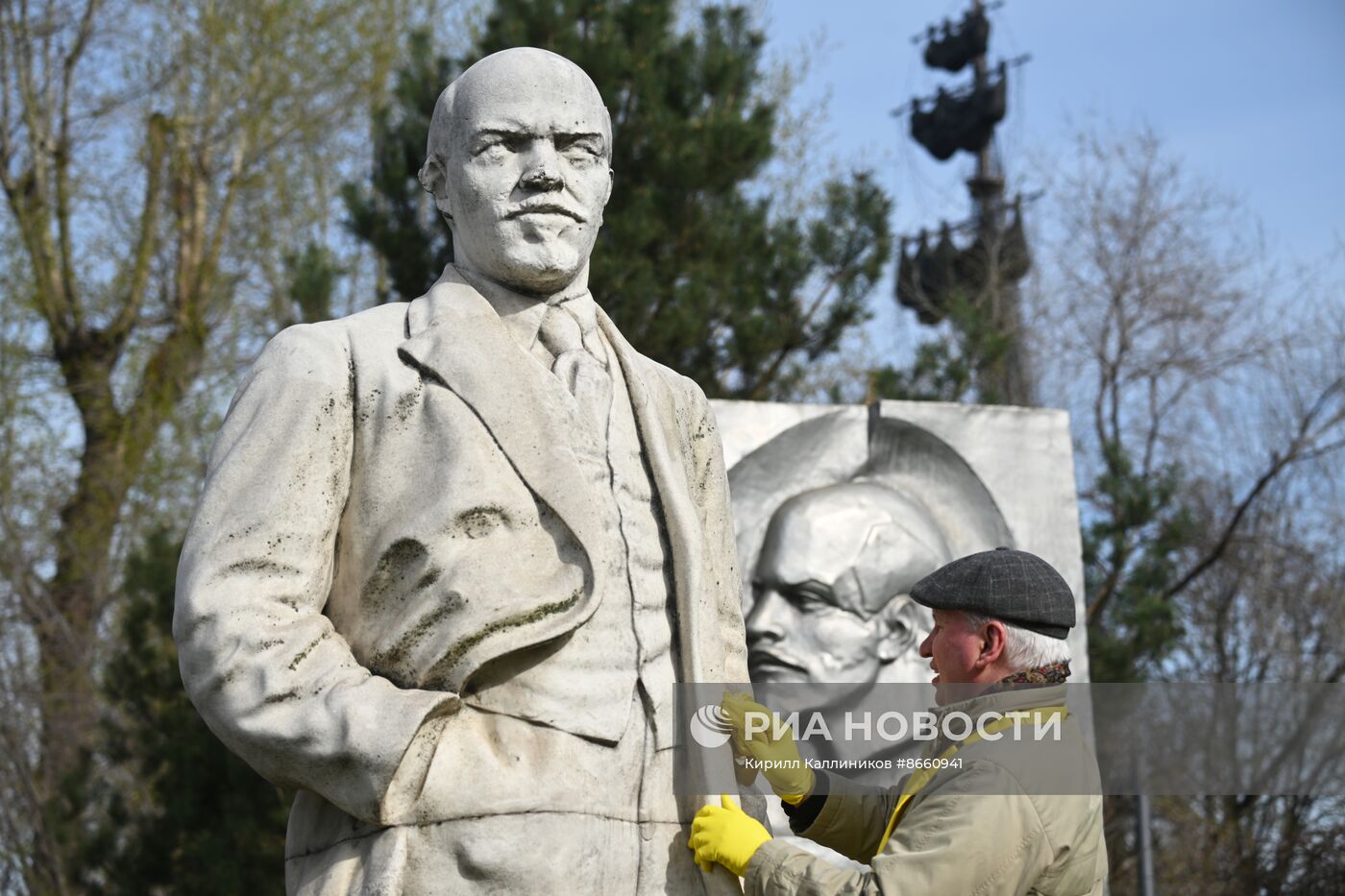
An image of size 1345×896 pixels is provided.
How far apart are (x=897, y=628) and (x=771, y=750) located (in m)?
3.72

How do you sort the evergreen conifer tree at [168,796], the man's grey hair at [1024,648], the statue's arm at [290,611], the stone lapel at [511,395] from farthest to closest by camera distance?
1. the evergreen conifer tree at [168,796]
2. the man's grey hair at [1024,648]
3. the stone lapel at [511,395]
4. the statue's arm at [290,611]

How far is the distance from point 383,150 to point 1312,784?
874 centimetres

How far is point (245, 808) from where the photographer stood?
8.15 m

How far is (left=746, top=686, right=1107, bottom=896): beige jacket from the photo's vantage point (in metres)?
2.75

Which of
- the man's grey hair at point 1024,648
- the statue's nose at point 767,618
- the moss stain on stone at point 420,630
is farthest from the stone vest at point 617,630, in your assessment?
the statue's nose at point 767,618

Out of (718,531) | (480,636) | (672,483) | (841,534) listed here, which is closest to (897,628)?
(841,534)

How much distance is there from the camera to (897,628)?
673cm

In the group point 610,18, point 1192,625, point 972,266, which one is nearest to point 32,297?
point 610,18

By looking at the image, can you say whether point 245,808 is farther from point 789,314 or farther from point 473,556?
point 473,556

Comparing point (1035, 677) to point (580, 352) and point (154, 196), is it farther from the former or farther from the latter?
point (154, 196)

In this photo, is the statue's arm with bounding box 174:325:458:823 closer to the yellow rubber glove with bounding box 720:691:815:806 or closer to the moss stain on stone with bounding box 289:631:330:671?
the moss stain on stone with bounding box 289:631:330:671

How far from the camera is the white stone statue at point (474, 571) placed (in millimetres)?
2641

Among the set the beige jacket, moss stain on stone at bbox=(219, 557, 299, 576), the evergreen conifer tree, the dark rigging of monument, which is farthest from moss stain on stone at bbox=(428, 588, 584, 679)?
the dark rigging of monument

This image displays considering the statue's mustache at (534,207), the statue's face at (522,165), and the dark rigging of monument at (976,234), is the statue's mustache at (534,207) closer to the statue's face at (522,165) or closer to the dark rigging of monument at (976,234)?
the statue's face at (522,165)
